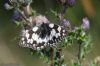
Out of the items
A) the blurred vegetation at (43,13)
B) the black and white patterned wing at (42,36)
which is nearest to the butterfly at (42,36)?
the black and white patterned wing at (42,36)

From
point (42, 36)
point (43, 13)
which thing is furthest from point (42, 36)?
point (43, 13)

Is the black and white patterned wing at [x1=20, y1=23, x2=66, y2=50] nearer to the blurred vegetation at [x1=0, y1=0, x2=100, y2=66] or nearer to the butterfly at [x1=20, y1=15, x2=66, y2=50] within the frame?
the butterfly at [x1=20, y1=15, x2=66, y2=50]

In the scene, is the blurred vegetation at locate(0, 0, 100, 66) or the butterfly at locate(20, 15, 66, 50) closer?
the butterfly at locate(20, 15, 66, 50)

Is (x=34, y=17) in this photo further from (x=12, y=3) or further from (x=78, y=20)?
(x=78, y=20)

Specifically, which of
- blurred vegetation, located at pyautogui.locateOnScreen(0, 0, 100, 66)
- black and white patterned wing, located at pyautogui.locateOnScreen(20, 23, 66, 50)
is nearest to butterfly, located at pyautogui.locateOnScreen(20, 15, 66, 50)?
black and white patterned wing, located at pyautogui.locateOnScreen(20, 23, 66, 50)

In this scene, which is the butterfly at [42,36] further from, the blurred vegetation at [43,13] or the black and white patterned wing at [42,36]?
the blurred vegetation at [43,13]

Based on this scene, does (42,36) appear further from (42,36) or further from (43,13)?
(43,13)

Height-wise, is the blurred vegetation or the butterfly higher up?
the blurred vegetation

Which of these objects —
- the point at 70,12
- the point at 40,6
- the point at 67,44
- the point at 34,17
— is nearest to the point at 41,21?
the point at 34,17
